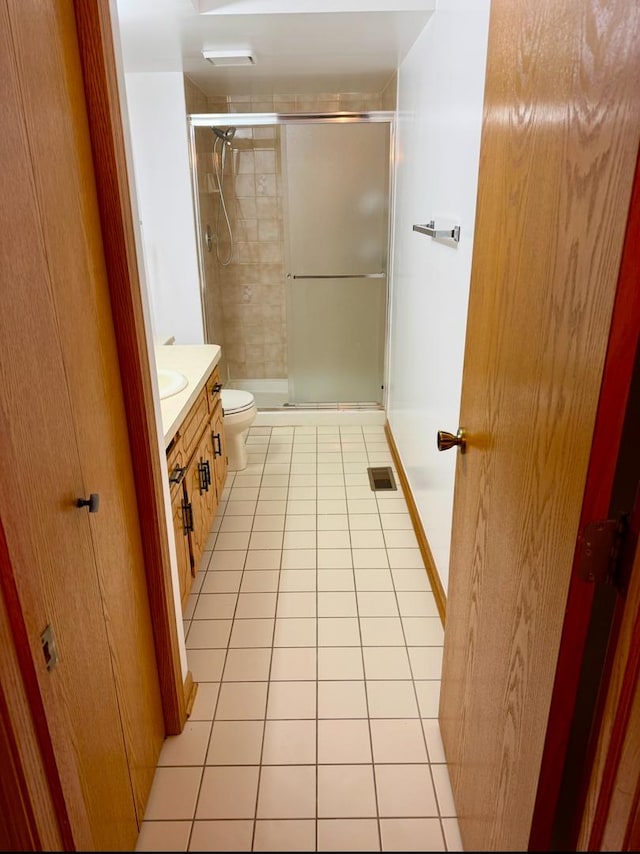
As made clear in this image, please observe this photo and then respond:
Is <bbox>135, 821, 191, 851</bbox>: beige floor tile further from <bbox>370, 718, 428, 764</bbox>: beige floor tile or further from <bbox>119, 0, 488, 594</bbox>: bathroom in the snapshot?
<bbox>119, 0, 488, 594</bbox>: bathroom

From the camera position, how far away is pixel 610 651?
29.0 inches

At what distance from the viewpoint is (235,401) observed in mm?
3488

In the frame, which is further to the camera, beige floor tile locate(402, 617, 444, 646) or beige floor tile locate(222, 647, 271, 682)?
beige floor tile locate(402, 617, 444, 646)

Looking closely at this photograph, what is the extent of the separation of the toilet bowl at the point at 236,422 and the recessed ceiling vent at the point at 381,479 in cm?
77

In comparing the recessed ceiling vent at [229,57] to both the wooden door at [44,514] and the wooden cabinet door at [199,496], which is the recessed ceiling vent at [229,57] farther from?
the wooden door at [44,514]

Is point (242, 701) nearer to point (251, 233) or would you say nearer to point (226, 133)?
point (251, 233)

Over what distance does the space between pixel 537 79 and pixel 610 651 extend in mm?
815

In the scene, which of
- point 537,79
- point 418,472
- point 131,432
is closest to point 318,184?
point 418,472

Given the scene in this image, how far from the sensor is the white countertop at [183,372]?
202 cm

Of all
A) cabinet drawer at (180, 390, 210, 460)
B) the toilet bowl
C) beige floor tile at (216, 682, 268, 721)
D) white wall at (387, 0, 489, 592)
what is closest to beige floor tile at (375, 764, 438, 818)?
beige floor tile at (216, 682, 268, 721)

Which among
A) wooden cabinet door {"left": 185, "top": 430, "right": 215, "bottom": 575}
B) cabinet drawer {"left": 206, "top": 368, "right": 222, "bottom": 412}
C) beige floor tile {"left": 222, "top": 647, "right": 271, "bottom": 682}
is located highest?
cabinet drawer {"left": 206, "top": 368, "right": 222, "bottom": 412}

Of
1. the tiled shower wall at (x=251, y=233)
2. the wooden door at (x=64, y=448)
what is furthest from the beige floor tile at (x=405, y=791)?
the tiled shower wall at (x=251, y=233)

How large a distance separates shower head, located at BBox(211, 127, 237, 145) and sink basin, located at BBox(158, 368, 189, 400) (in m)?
2.36

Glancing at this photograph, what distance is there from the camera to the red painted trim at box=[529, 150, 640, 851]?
2.10 feet
